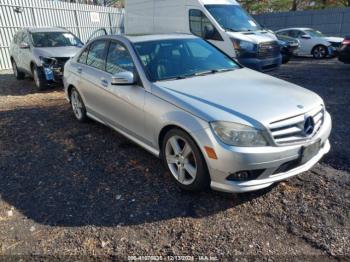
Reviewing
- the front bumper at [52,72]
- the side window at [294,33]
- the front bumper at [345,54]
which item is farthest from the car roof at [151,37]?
the side window at [294,33]

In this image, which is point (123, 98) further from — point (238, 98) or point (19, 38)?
point (19, 38)

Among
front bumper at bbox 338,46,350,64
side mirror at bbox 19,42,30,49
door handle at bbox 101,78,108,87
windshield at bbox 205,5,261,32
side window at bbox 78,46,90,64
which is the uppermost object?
windshield at bbox 205,5,261,32

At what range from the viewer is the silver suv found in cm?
877

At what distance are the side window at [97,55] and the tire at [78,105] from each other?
709mm

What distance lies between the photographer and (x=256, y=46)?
8.42m

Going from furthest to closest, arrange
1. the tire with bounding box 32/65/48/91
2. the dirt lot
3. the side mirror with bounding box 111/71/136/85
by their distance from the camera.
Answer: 1. the tire with bounding box 32/65/48/91
2. the side mirror with bounding box 111/71/136/85
3. the dirt lot

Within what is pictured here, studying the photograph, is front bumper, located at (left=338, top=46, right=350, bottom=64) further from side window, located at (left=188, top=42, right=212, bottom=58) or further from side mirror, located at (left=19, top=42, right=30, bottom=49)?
side mirror, located at (left=19, top=42, right=30, bottom=49)

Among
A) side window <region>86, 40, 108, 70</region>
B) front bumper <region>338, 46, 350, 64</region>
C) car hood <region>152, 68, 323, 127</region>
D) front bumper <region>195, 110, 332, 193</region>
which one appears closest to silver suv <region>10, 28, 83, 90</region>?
side window <region>86, 40, 108, 70</region>

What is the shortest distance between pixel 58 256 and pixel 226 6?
861cm

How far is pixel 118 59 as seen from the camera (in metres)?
4.55

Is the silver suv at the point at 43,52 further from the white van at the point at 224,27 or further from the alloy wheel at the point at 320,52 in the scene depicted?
the alloy wheel at the point at 320,52

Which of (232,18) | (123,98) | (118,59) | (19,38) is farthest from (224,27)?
(19,38)

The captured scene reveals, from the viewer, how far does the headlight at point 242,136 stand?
2.98 m

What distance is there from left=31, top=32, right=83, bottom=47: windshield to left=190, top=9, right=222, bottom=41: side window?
3.61 meters
